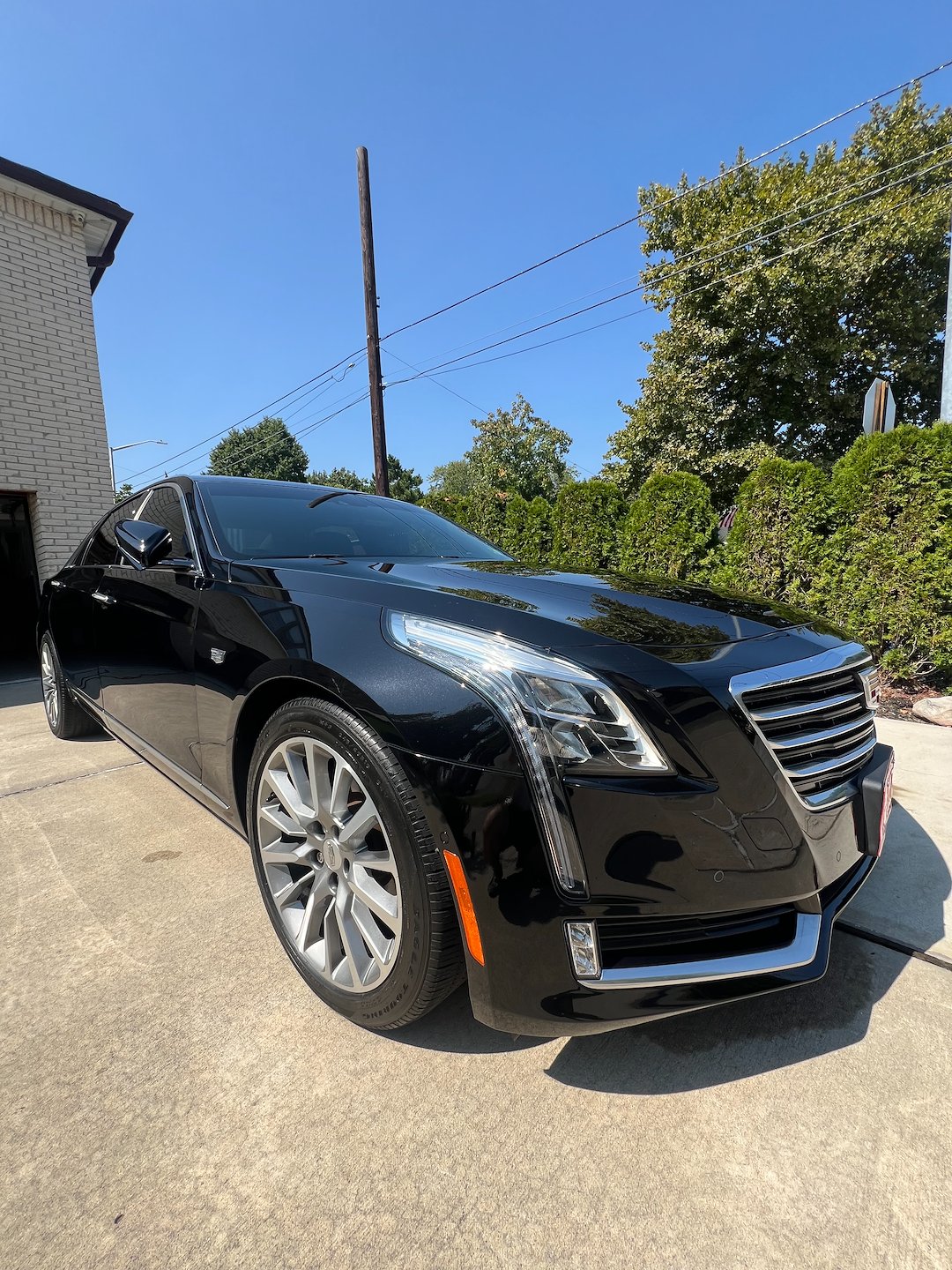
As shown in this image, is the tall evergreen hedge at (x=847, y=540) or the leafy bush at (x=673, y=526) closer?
the tall evergreen hedge at (x=847, y=540)

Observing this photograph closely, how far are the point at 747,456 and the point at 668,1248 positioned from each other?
18305 mm

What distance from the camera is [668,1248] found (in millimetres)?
1071

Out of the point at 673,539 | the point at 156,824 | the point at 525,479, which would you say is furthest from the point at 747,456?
the point at 525,479

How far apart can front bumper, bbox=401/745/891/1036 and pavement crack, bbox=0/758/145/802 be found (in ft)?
9.74

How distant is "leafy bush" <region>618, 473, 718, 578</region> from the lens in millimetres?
6820

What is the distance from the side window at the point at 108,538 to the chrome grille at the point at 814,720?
9.72 feet

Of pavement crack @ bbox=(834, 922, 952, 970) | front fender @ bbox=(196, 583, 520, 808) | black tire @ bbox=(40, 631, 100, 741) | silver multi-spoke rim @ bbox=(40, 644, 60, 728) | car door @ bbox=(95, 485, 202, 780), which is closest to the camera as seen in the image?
front fender @ bbox=(196, 583, 520, 808)

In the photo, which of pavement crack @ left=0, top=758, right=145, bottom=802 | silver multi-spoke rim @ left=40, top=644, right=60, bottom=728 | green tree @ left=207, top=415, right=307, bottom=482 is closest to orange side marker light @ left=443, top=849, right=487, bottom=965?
pavement crack @ left=0, top=758, right=145, bottom=802

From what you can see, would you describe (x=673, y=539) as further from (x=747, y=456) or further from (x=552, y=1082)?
(x=747, y=456)

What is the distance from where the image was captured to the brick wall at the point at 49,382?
7.02 meters

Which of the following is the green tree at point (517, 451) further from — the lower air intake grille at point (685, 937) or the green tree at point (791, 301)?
the lower air intake grille at point (685, 937)

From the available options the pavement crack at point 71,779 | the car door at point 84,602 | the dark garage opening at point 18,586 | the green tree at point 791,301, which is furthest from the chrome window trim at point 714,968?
the green tree at point 791,301

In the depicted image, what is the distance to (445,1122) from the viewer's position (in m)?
1.32

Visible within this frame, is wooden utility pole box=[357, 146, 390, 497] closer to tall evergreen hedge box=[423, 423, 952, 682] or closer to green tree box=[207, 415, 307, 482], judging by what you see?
tall evergreen hedge box=[423, 423, 952, 682]
